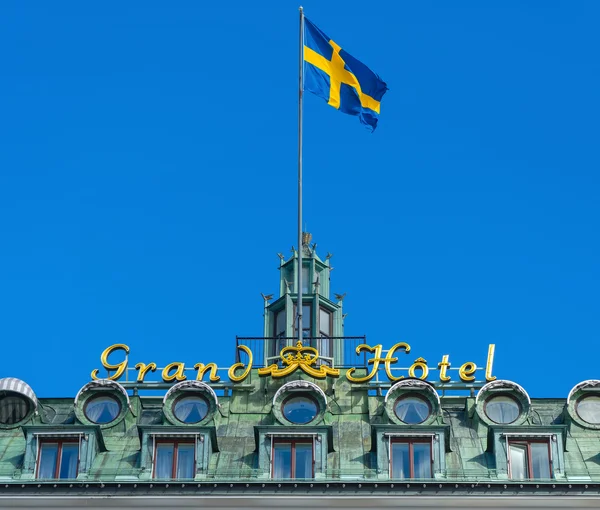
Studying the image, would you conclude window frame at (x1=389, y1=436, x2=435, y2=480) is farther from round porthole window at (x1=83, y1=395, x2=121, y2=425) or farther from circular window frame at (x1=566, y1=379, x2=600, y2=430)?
round porthole window at (x1=83, y1=395, x2=121, y2=425)

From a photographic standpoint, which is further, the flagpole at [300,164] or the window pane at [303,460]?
the flagpole at [300,164]

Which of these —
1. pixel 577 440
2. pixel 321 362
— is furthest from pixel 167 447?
pixel 577 440

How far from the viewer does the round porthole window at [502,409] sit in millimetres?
105750

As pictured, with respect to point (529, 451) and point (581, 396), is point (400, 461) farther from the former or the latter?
point (581, 396)

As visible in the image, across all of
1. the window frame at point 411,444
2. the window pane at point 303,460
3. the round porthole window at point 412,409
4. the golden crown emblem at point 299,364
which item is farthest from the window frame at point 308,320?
the window frame at point 411,444

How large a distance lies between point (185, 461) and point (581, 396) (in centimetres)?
2064

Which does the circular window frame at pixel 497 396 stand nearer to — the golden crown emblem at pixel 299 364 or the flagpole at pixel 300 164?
the golden crown emblem at pixel 299 364

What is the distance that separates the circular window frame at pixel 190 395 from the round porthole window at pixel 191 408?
0.11m

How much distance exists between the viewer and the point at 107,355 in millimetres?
109562

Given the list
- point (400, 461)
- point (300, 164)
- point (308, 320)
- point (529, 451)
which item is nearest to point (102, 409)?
point (308, 320)

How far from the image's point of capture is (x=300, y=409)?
4141 inches

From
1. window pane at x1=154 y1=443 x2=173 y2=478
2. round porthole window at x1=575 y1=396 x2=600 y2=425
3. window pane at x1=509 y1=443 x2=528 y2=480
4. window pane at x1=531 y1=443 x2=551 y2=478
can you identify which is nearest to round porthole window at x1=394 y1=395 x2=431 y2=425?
window pane at x1=509 y1=443 x2=528 y2=480

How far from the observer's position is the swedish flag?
401 feet

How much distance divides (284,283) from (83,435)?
65.6ft
